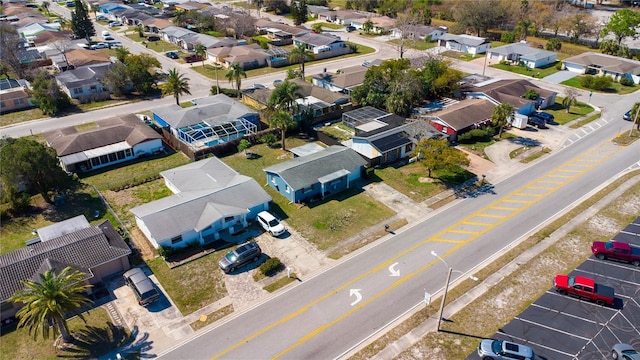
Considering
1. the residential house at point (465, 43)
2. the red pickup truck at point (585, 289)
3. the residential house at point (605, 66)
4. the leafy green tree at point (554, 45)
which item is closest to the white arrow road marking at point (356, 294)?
the red pickup truck at point (585, 289)

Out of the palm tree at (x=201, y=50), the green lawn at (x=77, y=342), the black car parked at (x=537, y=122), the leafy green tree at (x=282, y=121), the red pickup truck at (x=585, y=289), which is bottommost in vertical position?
the green lawn at (x=77, y=342)

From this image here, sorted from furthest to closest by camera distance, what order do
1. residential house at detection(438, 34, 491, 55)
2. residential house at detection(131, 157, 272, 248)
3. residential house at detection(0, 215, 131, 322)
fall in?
residential house at detection(438, 34, 491, 55) < residential house at detection(131, 157, 272, 248) < residential house at detection(0, 215, 131, 322)

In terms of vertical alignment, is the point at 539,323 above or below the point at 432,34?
below

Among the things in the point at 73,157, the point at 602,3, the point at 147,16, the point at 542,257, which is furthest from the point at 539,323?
the point at 602,3

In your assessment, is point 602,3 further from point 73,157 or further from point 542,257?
point 73,157

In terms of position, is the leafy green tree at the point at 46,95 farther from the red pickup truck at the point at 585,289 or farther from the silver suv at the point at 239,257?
the red pickup truck at the point at 585,289

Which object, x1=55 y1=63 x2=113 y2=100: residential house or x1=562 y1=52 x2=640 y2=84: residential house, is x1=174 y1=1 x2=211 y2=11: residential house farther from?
x1=562 y1=52 x2=640 y2=84: residential house

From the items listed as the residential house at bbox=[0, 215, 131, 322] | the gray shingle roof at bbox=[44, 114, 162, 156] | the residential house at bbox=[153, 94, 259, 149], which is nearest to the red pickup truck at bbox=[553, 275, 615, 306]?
the residential house at bbox=[0, 215, 131, 322]
